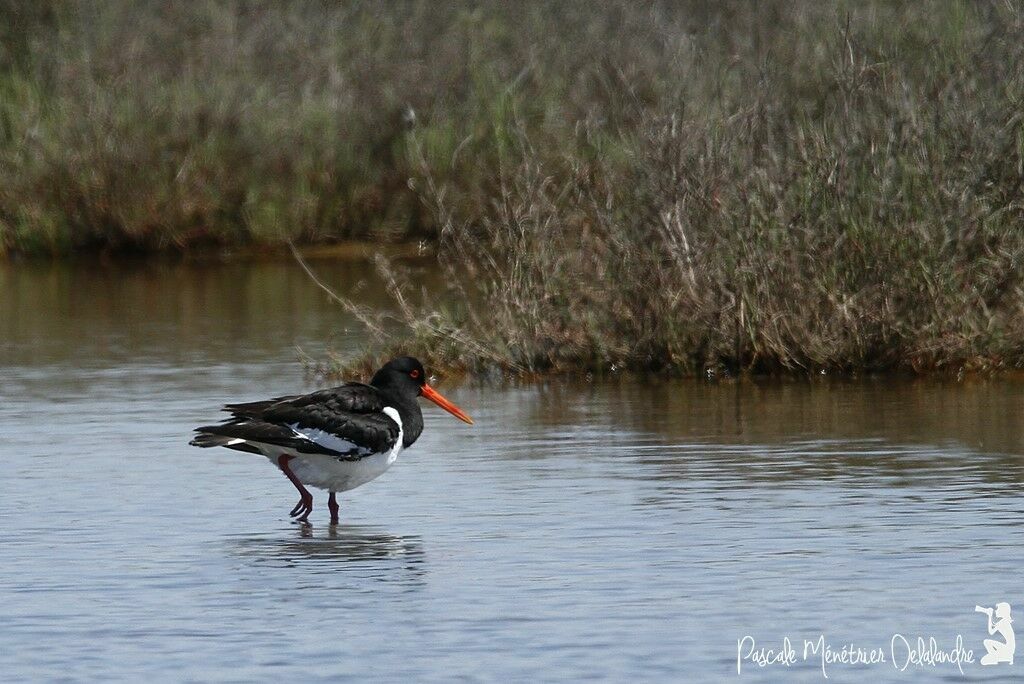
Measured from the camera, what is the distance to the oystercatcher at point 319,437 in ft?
34.7

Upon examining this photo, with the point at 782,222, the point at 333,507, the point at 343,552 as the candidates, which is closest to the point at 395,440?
the point at 333,507

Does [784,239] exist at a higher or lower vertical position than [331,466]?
higher

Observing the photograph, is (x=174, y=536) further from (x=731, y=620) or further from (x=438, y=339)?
(x=438, y=339)

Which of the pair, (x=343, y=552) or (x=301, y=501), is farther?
(x=301, y=501)

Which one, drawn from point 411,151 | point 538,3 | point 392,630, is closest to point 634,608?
point 392,630

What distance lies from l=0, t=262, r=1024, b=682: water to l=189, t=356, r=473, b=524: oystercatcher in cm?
23

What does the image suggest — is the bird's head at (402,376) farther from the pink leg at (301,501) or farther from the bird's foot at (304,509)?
the bird's foot at (304,509)

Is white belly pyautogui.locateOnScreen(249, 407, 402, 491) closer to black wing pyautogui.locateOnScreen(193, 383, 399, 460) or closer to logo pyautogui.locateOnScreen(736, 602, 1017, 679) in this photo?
black wing pyautogui.locateOnScreen(193, 383, 399, 460)

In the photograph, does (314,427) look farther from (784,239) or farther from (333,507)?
(784,239)

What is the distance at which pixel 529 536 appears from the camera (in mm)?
9836

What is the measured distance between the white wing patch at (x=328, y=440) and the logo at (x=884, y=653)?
3.17 meters

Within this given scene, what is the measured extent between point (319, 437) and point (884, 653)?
372 cm

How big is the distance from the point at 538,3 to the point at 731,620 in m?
21.8

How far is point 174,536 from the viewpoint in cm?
1002
